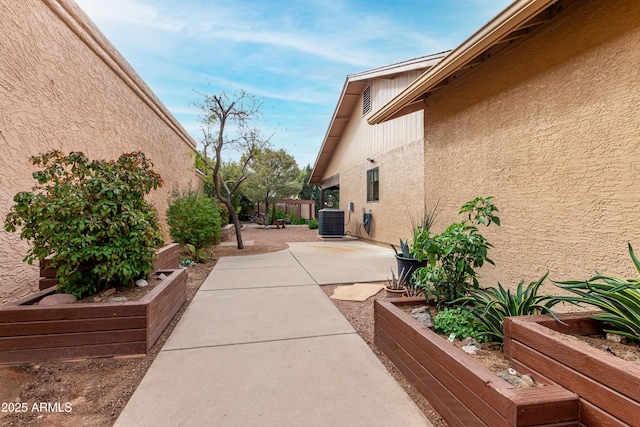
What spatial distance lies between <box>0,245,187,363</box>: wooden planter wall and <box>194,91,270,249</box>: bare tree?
5858 mm

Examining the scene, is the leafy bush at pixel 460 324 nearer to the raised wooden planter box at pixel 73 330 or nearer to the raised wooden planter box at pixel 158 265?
the raised wooden planter box at pixel 73 330

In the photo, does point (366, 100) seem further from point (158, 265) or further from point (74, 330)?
point (74, 330)

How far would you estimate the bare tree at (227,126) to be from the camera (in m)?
7.54

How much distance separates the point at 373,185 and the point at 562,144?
768 centimetres

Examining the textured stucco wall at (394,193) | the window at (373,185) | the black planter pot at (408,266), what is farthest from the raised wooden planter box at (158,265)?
the window at (373,185)

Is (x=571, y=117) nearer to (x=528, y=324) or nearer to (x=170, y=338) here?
(x=528, y=324)

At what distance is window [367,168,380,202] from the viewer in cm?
982

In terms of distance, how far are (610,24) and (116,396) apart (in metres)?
4.53

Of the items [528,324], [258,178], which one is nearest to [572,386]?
[528,324]

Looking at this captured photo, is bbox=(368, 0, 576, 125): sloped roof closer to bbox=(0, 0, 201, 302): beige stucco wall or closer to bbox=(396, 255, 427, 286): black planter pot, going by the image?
bbox=(396, 255, 427, 286): black planter pot

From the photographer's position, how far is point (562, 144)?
2578 mm

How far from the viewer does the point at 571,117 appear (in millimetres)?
2508

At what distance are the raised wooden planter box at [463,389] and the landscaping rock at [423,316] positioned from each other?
7.4 inches

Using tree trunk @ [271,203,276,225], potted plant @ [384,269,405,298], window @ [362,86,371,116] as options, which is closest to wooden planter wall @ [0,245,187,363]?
potted plant @ [384,269,405,298]
